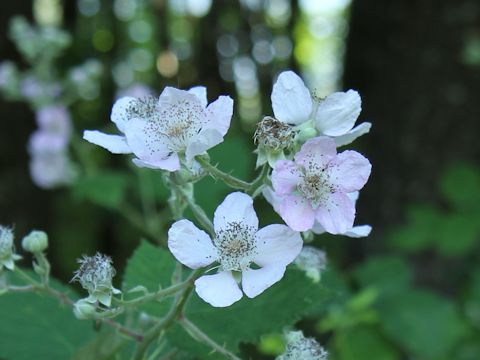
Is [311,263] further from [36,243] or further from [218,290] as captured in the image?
[36,243]

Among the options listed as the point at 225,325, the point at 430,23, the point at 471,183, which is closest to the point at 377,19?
the point at 430,23

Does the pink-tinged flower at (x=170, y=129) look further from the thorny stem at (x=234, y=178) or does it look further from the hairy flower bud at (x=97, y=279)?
the hairy flower bud at (x=97, y=279)

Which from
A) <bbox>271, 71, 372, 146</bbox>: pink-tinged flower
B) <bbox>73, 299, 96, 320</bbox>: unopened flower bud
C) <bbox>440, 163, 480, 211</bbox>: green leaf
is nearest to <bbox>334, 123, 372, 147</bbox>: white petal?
<bbox>271, 71, 372, 146</bbox>: pink-tinged flower

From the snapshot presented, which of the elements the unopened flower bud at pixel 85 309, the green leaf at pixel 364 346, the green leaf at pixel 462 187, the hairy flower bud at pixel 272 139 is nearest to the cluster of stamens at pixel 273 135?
the hairy flower bud at pixel 272 139

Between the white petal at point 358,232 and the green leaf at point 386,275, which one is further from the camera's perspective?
the green leaf at point 386,275

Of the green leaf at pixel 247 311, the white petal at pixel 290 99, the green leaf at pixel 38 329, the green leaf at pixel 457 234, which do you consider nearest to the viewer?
the white petal at pixel 290 99

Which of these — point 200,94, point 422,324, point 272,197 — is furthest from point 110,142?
point 422,324

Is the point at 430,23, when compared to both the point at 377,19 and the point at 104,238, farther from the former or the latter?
the point at 104,238

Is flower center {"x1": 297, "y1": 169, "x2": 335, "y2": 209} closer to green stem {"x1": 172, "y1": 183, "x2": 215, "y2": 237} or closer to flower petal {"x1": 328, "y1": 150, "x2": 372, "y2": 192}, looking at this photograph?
flower petal {"x1": 328, "y1": 150, "x2": 372, "y2": 192}
